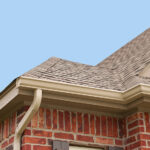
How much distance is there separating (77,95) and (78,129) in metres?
0.60

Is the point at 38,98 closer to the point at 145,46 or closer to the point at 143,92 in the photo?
the point at 143,92

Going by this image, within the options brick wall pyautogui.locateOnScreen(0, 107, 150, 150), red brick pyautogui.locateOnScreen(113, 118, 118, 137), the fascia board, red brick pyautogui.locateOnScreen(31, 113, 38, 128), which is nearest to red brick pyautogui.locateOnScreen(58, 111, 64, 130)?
brick wall pyautogui.locateOnScreen(0, 107, 150, 150)

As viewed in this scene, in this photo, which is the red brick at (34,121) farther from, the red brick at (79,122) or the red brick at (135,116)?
the red brick at (135,116)

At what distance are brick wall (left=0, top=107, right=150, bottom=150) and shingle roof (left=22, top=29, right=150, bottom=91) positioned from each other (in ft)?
1.66

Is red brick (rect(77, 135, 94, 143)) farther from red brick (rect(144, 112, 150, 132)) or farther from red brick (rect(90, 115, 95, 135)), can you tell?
red brick (rect(144, 112, 150, 132))

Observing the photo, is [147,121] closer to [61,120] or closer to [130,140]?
[130,140]

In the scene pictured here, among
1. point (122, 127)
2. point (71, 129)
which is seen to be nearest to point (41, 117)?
point (71, 129)

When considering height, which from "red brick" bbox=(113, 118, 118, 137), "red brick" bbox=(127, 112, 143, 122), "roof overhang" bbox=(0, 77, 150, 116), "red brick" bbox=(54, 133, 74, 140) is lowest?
"red brick" bbox=(54, 133, 74, 140)

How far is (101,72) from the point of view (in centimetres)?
741

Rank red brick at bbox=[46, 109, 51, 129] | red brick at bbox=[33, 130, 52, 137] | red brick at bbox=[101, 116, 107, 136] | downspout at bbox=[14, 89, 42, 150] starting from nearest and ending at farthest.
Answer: downspout at bbox=[14, 89, 42, 150]
red brick at bbox=[33, 130, 52, 137]
red brick at bbox=[46, 109, 51, 129]
red brick at bbox=[101, 116, 107, 136]

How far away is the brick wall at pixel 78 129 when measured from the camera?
5.59 metres

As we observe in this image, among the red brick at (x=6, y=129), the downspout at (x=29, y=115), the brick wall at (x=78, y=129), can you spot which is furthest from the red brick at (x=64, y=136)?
the red brick at (x=6, y=129)

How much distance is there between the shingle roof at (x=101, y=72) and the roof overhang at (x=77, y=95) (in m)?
0.31

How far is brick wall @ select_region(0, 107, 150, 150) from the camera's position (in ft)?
18.4
